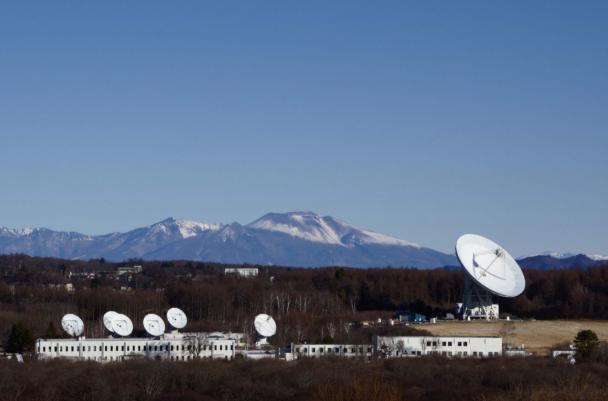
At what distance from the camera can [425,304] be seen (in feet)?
493

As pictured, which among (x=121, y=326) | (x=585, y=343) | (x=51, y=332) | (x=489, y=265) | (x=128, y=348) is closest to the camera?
(x=585, y=343)

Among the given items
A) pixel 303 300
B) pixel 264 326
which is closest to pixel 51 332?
pixel 264 326

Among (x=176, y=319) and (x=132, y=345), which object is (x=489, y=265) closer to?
(x=176, y=319)

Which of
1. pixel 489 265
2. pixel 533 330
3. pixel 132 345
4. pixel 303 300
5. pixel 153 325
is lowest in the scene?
pixel 132 345

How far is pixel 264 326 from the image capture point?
113 m

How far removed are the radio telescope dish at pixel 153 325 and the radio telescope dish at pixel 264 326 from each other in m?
7.88

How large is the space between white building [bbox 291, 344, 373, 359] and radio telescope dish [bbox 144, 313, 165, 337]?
41.9 ft

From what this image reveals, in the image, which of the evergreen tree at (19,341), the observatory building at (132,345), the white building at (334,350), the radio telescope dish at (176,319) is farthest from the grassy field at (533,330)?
the evergreen tree at (19,341)

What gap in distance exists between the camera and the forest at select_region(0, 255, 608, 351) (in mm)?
124188

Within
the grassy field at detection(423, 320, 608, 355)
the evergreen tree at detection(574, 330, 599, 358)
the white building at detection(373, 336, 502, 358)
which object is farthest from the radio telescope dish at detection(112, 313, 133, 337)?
the evergreen tree at detection(574, 330, 599, 358)

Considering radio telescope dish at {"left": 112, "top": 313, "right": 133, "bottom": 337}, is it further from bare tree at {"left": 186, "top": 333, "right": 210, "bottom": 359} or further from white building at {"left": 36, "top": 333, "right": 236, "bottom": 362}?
bare tree at {"left": 186, "top": 333, "right": 210, "bottom": 359}

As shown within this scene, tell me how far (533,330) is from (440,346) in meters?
16.6

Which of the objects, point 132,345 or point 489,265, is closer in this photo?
point 132,345

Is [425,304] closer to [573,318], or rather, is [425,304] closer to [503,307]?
[503,307]
